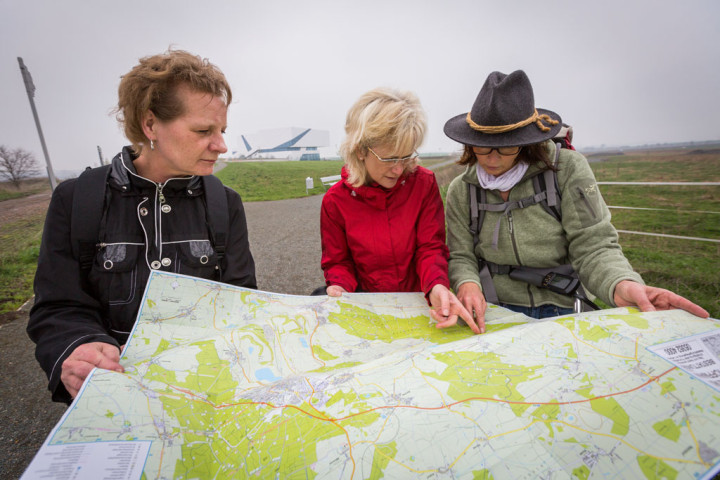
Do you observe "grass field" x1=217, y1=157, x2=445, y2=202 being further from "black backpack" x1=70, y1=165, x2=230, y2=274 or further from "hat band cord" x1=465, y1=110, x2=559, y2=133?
"hat band cord" x1=465, y1=110, x2=559, y2=133

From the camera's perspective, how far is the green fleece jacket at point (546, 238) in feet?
7.14

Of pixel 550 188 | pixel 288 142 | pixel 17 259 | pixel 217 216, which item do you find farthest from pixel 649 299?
pixel 288 142

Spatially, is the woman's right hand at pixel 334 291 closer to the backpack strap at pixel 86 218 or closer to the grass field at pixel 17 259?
the backpack strap at pixel 86 218

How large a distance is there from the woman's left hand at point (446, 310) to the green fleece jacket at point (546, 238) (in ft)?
0.84

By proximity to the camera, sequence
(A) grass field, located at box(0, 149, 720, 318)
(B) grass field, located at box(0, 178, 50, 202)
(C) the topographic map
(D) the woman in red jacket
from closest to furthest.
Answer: (C) the topographic map, (D) the woman in red jacket, (A) grass field, located at box(0, 149, 720, 318), (B) grass field, located at box(0, 178, 50, 202)

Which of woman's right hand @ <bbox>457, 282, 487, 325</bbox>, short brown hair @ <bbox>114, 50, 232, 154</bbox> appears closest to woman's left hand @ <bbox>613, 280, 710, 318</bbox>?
woman's right hand @ <bbox>457, 282, 487, 325</bbox>

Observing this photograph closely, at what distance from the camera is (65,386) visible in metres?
1.61

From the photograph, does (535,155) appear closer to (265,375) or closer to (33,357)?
(265,375)

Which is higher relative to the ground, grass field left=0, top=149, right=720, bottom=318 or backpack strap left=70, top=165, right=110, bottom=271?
backpack strap left=70, top=165, right=110, bottom=271

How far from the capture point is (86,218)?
1.99 metres

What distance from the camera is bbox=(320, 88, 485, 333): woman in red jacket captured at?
2.39 metres

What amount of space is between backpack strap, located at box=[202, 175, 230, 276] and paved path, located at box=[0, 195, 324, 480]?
2.30m

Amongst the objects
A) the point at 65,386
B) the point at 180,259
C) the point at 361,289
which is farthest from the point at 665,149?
the point at 65,386

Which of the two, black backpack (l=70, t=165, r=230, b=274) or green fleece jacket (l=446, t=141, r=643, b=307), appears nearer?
black backpack (l=70, t=165, r=230, b=274)
